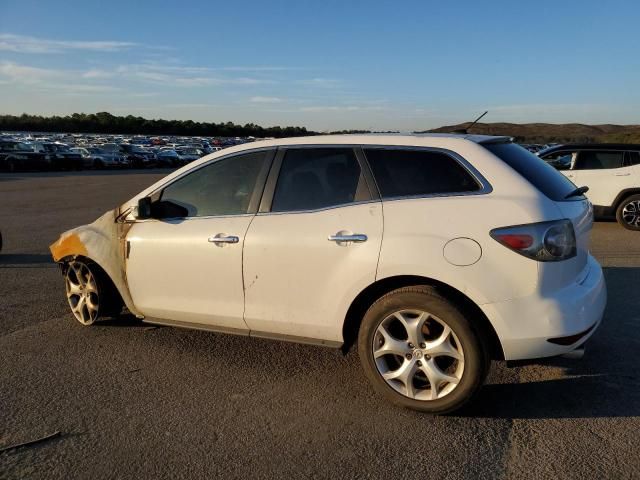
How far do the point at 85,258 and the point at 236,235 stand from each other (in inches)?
70.2

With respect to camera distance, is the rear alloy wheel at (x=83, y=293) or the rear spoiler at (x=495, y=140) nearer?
the rear spoiler at (x=495, y=140)

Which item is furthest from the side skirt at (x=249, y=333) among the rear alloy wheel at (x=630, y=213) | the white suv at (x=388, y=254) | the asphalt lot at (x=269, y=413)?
the rear alloy wheel at (x=630, y=213)

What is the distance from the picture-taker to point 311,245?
365 centimetres

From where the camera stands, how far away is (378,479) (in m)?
2.81

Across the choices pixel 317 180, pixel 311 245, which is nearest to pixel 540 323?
pixel 311 245

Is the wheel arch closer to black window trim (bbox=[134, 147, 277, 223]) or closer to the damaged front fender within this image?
black window trim (bbox=[134, 147, 277, 223])

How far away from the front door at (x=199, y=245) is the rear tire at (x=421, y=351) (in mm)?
1039

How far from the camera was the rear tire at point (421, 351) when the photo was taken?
10.7ft

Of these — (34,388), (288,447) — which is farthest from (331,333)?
(34,388)

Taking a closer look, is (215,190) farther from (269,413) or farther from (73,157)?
(73,157)

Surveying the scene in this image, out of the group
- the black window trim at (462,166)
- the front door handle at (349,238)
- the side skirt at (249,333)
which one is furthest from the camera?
the side skirt at (249,333)

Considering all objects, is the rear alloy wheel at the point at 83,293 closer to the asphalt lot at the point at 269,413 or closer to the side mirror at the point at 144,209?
the asphalt lot at the point at 269,413

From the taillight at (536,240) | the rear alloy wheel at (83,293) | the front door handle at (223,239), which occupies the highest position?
the taillight at (536,240)

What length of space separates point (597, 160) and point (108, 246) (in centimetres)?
1000
